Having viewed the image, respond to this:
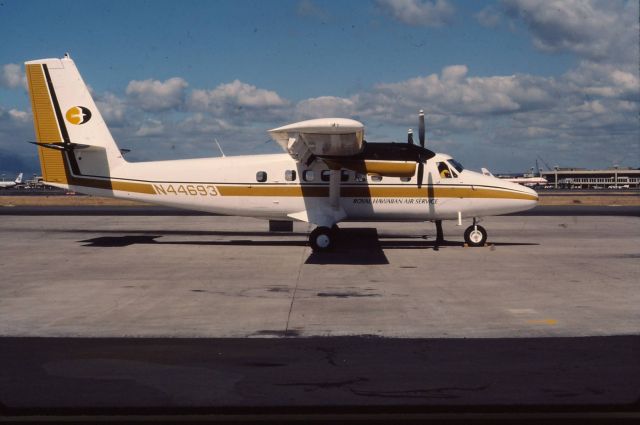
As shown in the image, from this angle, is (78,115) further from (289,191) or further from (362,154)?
(362,154)

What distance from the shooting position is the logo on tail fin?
20578 mm

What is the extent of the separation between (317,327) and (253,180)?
37.6 feet

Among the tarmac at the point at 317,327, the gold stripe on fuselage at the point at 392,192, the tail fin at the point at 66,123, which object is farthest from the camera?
the tail fin at the point at 66,123

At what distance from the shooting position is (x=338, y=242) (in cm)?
2108

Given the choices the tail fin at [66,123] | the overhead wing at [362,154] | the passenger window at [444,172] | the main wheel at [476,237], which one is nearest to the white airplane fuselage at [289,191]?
the passenger window at [444,172]

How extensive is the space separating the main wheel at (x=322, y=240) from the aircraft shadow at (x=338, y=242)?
186 millimetres

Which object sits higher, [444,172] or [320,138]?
[320,138]

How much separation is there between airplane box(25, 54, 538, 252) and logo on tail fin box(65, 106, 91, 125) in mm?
32

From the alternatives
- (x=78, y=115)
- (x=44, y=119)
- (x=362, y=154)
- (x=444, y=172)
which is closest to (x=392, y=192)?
(x=444, y=172)

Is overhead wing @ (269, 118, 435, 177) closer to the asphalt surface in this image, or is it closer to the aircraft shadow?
the aircraft shadow

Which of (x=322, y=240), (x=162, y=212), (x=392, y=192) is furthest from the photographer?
(x=162, y=212)

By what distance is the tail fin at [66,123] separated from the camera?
67.2ft

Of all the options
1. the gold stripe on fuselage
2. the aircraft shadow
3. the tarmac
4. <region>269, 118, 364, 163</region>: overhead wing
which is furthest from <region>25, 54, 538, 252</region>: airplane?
the tarmac

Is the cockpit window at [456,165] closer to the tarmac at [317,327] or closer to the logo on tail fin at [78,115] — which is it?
the tarmac at [317,327]
